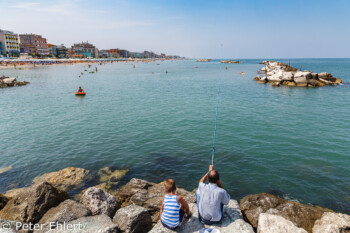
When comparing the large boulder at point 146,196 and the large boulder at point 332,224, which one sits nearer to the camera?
the large boulder at point 332,224

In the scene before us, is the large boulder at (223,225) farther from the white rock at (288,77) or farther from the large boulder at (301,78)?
the white rock at (288,77)

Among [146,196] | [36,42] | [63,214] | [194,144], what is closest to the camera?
[63,214]

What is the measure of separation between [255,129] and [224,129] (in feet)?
9.34

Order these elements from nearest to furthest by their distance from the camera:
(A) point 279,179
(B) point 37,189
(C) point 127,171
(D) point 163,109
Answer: (B) point 37,189, (A) point 279,179, (C) point 127,171, (D) point 163,109

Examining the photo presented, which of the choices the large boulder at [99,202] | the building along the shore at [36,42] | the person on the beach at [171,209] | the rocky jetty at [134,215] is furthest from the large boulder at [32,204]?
the building along the shore at [36,42]

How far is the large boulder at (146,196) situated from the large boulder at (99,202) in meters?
0.75

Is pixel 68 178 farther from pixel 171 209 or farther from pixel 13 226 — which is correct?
pixel 171 209

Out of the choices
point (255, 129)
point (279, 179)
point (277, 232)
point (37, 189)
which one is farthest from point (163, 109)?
point (277, 232)

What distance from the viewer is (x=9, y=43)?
482ft

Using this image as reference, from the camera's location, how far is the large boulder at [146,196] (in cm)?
850

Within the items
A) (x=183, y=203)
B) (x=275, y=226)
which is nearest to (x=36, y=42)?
(x=183, y=203)

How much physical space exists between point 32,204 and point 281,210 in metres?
9.18

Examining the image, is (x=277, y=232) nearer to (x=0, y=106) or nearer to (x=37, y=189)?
(x=37, y=189)

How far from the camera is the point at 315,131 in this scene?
19625mm
